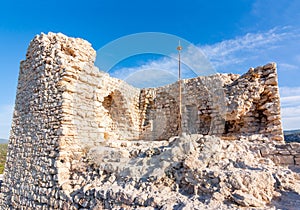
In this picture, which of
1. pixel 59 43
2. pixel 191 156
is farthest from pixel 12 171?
pixel 191 156

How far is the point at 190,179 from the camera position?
2930mm

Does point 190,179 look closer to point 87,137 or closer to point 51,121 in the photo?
point 87,137

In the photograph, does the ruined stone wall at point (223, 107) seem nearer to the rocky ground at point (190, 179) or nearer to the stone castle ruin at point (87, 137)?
the stone castle ruin at point (87, 137)

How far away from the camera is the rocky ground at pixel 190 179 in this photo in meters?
2.51

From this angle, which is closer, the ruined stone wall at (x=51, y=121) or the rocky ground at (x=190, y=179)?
the rocky ground at (x=190, y=179)

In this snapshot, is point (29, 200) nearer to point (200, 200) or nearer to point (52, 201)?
point (52, 201)

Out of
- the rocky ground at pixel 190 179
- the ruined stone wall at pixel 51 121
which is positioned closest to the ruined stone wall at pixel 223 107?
the rocky ground at pixel 190 179

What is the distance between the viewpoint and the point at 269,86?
5.86 m

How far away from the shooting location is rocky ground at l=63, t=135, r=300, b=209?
2.51 m

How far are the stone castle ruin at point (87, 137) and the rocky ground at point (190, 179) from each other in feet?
0.08

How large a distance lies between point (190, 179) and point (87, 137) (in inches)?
110

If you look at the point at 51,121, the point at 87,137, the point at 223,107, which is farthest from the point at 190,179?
the point at 223,107

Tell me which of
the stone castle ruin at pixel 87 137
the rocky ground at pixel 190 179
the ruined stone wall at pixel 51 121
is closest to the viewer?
the rocky ground at pixel 190 179

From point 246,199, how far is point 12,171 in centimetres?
598
